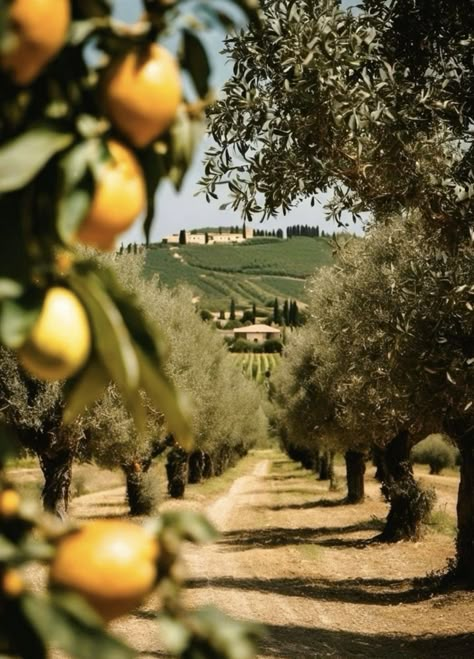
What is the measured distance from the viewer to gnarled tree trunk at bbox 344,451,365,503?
29.7 metres

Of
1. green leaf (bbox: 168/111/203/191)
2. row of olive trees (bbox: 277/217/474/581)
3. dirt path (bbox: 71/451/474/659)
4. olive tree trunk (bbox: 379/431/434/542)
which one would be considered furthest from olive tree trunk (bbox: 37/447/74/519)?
green leaf (bbox: 168/111/203/191)

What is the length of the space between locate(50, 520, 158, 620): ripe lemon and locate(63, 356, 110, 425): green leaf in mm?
159

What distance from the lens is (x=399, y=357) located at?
11203mm

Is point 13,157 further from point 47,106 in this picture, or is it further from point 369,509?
point 369,509

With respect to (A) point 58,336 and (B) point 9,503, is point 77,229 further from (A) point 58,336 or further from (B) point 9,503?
(B) point 9,503

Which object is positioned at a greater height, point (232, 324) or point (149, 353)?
point (232, 324)

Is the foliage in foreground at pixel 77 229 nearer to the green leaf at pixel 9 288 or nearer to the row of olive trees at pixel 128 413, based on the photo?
the green leaf at pixel 9 288

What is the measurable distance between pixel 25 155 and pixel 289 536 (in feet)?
77.3

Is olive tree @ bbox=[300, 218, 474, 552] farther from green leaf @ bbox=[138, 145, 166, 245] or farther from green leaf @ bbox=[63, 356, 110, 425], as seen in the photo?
green leaf @ bbox=[63, 356, 110, 425]

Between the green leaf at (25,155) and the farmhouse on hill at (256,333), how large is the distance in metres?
157

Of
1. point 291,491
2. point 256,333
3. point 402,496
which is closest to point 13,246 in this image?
point 402,496

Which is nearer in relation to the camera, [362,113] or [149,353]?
[149,353]

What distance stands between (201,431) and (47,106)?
31037 millimetres

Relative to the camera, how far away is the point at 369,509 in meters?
29.1
